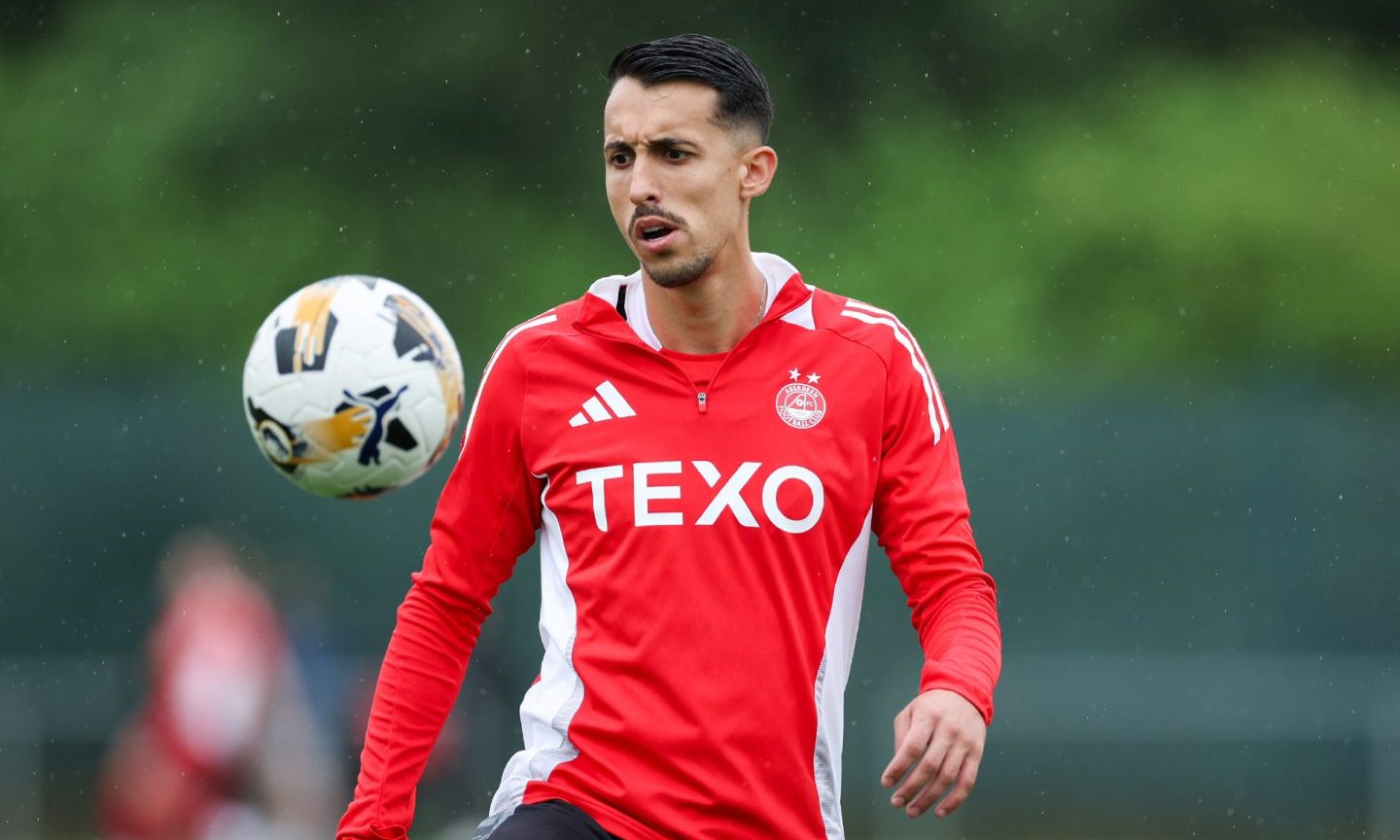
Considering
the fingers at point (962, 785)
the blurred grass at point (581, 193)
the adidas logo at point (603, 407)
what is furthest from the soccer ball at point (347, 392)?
the blurred grass at point (581, 193)

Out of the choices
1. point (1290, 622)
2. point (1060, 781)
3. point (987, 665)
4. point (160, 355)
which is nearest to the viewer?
point (987, 665)

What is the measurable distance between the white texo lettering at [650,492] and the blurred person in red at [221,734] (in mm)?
6344

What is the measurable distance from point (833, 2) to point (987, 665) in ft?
46.5

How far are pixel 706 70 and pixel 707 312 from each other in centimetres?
53

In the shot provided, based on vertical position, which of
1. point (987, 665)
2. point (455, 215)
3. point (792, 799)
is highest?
point (455, 215)

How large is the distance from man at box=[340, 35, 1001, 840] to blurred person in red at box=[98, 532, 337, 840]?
19.6ft

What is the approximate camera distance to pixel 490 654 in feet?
35.7

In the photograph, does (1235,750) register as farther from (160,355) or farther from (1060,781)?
(160,355)

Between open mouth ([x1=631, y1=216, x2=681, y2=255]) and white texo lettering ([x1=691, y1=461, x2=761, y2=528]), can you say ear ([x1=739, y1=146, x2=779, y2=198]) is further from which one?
white texo lettering ([x1=691, y1=461, x2=761, y2=528])

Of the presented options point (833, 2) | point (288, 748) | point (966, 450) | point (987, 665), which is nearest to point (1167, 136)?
point (833, 2)

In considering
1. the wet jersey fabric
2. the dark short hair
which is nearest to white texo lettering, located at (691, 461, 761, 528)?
the wet jersey fabric

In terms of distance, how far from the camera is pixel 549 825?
4.17 meters

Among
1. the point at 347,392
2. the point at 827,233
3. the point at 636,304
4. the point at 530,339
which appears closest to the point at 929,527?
the point at 636,304

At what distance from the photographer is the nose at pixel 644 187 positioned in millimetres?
4402
